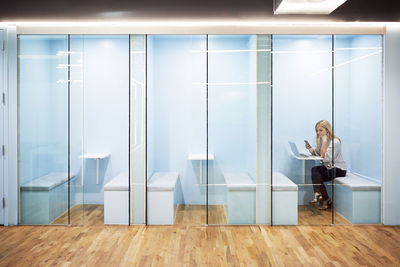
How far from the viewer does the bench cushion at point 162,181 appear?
389cm

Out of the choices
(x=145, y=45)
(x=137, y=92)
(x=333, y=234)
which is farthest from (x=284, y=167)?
(x=145, y=45)

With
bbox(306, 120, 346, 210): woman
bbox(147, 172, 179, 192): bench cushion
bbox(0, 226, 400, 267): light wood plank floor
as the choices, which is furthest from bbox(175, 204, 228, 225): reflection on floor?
bbox(306, 120, 346, 210): woman

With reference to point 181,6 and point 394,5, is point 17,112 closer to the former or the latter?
point 181,6

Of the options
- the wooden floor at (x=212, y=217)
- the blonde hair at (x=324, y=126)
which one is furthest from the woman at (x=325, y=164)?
the wooden floor at (x=212, y=217)

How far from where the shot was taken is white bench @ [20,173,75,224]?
3.83 meters

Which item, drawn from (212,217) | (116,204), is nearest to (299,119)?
(212,217)

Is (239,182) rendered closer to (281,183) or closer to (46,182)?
(281,183)

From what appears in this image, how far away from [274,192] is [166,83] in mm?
2447

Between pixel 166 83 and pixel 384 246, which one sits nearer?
pixel 384 246

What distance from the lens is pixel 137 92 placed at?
3832mm

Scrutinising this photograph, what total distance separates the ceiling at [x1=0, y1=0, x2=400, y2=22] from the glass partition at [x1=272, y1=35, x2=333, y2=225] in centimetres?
43

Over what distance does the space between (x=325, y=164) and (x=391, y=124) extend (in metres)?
1.00

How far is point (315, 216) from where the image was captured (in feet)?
12.6

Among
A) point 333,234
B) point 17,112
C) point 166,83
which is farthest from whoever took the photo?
point 166,83
